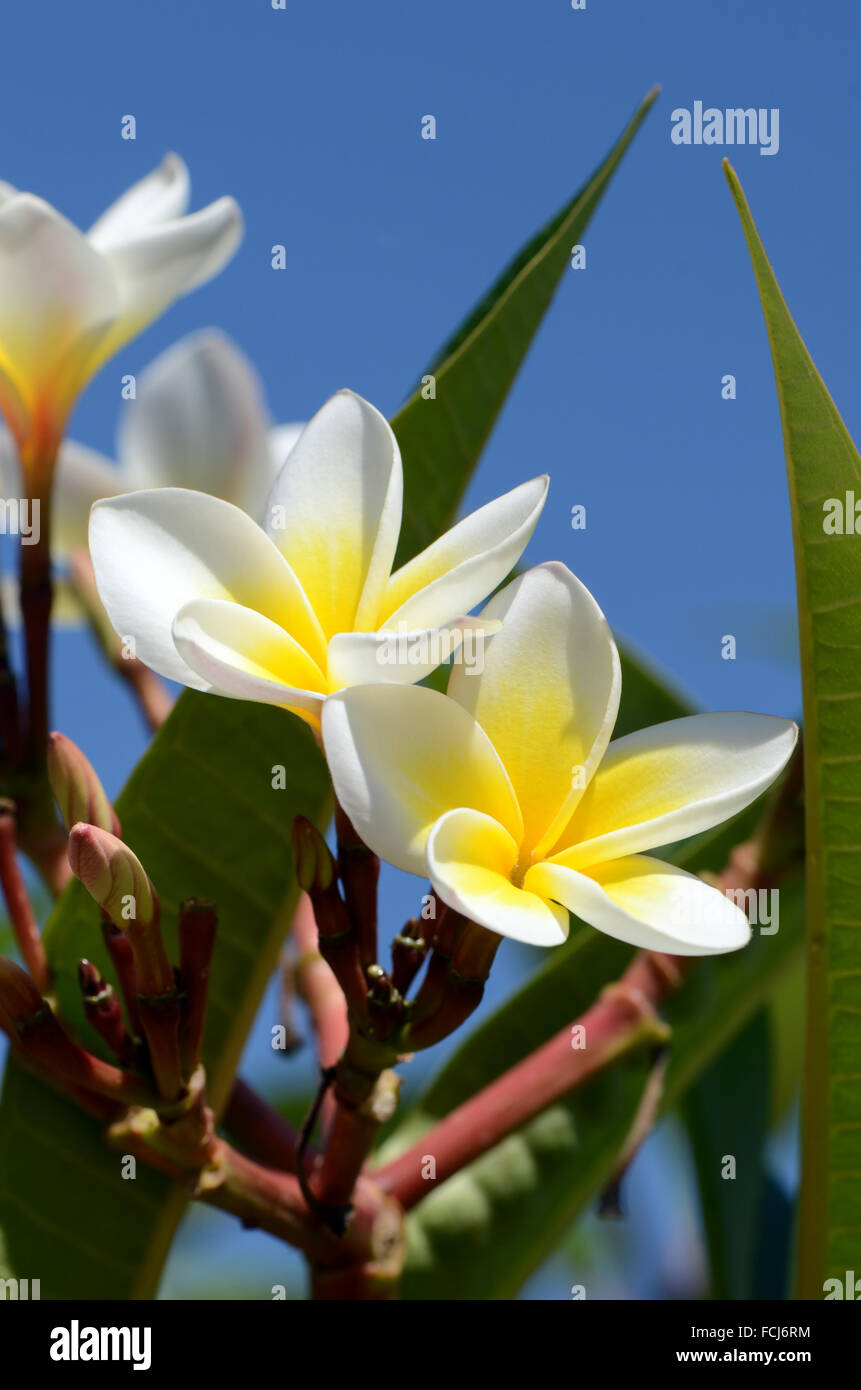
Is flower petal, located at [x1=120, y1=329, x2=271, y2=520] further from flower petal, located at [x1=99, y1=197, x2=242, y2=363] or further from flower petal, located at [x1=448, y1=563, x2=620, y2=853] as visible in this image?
flower petal, located at [x1=448, y1=563, x2=620, y2=853]

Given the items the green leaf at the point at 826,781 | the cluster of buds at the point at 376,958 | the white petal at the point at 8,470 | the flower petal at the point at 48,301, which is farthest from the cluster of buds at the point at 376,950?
the white petal at the point at 8,470

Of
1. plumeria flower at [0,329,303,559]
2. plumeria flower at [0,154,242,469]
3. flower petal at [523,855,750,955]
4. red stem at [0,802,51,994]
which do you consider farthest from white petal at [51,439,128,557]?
flower petal at [523,855,750,955]

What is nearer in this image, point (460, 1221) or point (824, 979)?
point (824, 979)

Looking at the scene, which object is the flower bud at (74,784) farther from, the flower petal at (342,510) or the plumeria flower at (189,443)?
the plumeria flower at (189,443)
